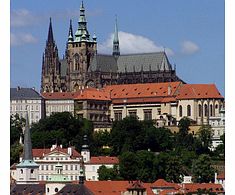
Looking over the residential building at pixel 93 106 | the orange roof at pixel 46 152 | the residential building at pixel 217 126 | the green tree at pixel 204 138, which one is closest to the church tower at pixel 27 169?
the orange roof at pixel 46 152

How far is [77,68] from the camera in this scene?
80.3 meters

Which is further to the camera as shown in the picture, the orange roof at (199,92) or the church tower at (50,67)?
the church tower at (50,67)

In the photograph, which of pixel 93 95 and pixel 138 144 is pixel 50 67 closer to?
pixel 93 95

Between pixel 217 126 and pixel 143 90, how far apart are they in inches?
336

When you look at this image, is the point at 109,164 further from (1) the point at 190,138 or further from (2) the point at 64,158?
(1) the point at 190,138

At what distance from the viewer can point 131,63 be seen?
80.8 metres

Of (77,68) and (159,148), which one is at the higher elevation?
(77,68)

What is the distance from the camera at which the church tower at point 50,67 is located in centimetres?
8138

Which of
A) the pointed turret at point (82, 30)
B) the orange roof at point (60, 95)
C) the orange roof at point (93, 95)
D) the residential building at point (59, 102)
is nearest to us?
the orange roof at point (93, 95)

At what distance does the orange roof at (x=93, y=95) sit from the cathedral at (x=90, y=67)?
4729mm

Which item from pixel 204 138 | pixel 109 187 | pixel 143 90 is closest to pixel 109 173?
pixel 109 187

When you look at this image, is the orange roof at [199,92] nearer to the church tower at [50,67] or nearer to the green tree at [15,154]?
the church tower at [50,67]

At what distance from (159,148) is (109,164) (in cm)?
846
